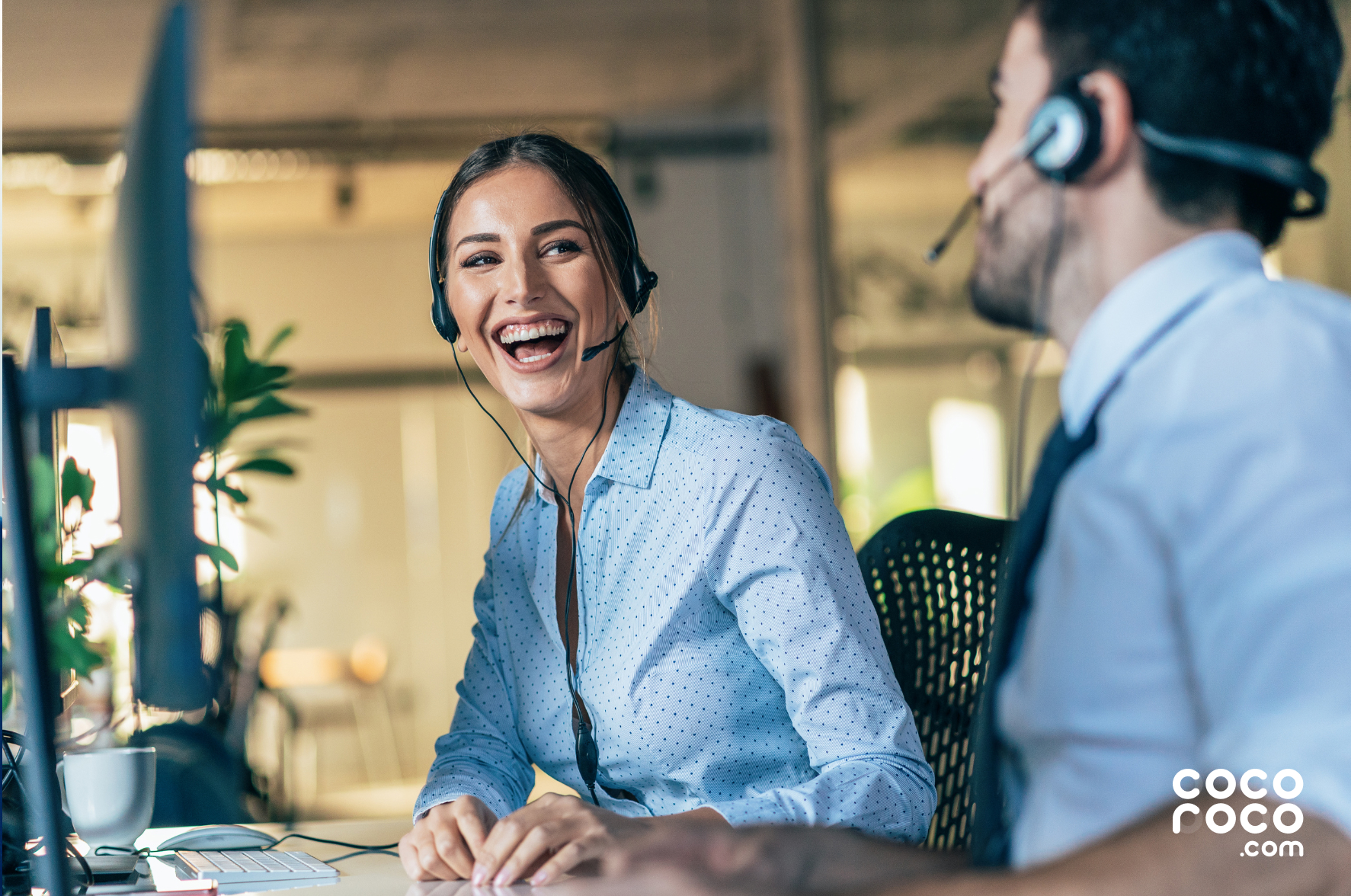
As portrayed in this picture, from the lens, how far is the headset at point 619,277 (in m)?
1.32

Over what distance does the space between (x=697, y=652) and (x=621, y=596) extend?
0.34 ft

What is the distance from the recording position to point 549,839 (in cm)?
93

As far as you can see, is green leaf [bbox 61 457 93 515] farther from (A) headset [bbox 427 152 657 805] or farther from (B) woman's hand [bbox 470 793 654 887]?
(B) woman's hand [bbox 470 793 654 887]

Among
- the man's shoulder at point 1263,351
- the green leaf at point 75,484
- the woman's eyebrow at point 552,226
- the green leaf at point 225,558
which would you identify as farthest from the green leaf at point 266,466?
the man's shoulder at point 1263,351

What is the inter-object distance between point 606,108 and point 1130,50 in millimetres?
5820

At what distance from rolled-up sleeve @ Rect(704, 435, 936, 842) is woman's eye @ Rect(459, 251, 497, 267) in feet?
1.12

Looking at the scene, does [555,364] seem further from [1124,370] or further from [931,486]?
[931,486]

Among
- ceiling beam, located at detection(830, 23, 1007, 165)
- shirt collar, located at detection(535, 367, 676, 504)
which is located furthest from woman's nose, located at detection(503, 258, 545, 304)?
ceiling beam, located at detection(830, 23, 1007, 165)

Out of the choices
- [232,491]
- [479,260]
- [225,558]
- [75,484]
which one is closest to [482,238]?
[479,260]

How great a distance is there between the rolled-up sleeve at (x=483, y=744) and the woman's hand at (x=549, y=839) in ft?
0.61

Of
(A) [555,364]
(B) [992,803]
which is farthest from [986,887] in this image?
(A) [555,364]

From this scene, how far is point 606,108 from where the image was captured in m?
6.14

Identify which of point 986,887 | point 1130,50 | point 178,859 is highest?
point 1130,50

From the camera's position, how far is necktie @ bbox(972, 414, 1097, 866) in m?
0.55
